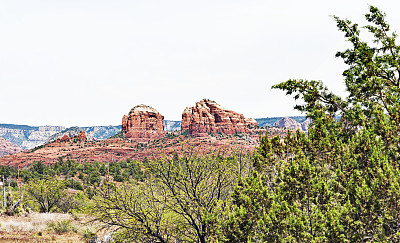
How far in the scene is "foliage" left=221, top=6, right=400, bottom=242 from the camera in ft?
24.5

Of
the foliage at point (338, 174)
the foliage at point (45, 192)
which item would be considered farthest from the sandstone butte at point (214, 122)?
the foliage at point (338, 174)

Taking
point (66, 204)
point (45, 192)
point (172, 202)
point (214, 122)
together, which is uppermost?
point (214, 122)

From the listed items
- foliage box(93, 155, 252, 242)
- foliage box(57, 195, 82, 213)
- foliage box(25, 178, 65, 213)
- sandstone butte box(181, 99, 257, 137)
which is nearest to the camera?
foliage box(93, 155, 252, 242)

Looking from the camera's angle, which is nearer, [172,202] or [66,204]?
[172,202]

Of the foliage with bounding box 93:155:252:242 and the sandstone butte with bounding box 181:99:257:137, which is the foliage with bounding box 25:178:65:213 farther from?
the sandstone butte with bounding box 181:99:257:137

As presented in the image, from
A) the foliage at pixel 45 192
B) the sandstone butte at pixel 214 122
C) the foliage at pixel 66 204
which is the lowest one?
the foliage at pixel 66 204

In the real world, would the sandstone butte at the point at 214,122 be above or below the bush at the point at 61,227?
above

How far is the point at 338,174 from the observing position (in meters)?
8.70

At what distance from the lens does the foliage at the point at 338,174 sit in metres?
7.48

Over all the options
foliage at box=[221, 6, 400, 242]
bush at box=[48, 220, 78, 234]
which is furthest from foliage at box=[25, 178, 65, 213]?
foliage at box=[221, 6, 400, 242]

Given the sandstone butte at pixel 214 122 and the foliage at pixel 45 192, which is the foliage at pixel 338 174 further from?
the sandstone butte at pixel 214 122

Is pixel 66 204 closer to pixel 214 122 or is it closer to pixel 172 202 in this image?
pixel 172 202

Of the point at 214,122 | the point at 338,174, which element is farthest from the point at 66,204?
the point at 214,122

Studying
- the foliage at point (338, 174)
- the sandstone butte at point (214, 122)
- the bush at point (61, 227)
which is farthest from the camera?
the sandstone butte at point (214, 122)
